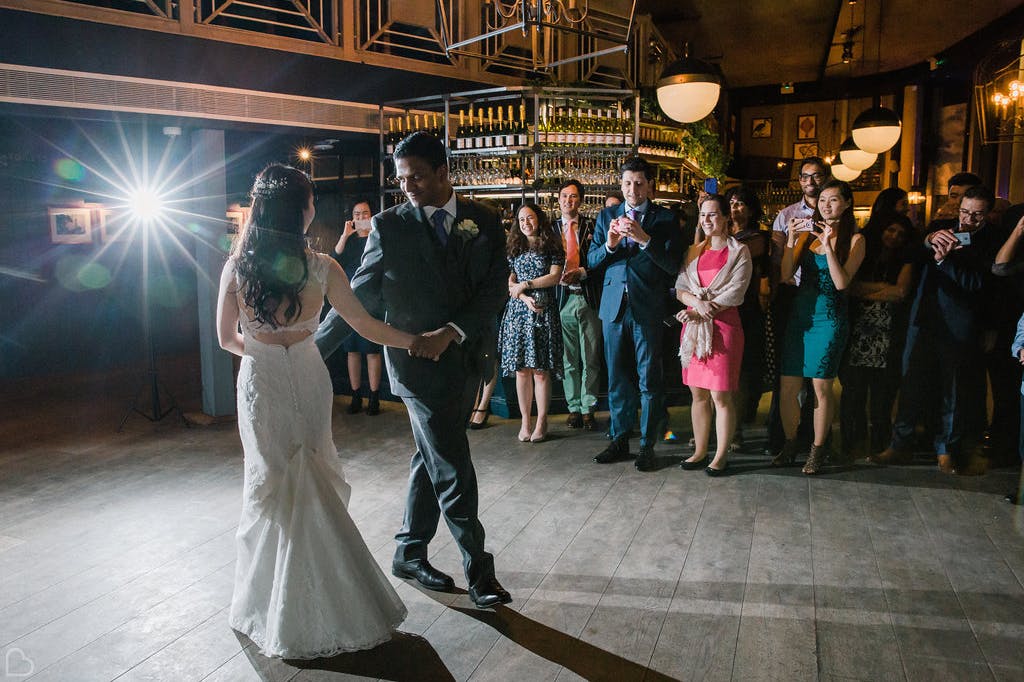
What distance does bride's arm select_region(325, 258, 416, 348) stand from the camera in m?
2.52

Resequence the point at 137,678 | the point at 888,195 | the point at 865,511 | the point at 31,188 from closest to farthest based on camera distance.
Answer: the point at 137,678 < the point at 865,511 < the point at 888,195 < the point at 31,188

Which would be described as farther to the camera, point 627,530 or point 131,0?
point 131,0

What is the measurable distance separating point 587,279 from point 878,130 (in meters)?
3.95

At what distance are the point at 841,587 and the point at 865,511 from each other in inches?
38.3

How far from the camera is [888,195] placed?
4660 millimetres

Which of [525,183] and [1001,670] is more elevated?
[525,183]

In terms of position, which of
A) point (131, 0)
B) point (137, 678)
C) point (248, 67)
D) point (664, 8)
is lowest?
point (137, 678)

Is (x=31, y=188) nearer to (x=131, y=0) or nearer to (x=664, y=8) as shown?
(x=131, y=0)

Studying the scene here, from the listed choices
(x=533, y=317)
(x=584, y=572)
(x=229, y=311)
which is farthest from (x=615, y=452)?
(x=229, y=311)

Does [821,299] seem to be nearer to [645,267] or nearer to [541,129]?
[645,267]

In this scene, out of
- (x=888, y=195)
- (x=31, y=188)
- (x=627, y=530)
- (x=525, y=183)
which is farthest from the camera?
(x=31, y=188)

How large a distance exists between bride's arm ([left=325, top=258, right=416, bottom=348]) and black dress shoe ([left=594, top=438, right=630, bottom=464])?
2.31 metres

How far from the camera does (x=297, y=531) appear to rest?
7.79ft

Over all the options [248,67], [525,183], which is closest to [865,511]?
[525,183]
